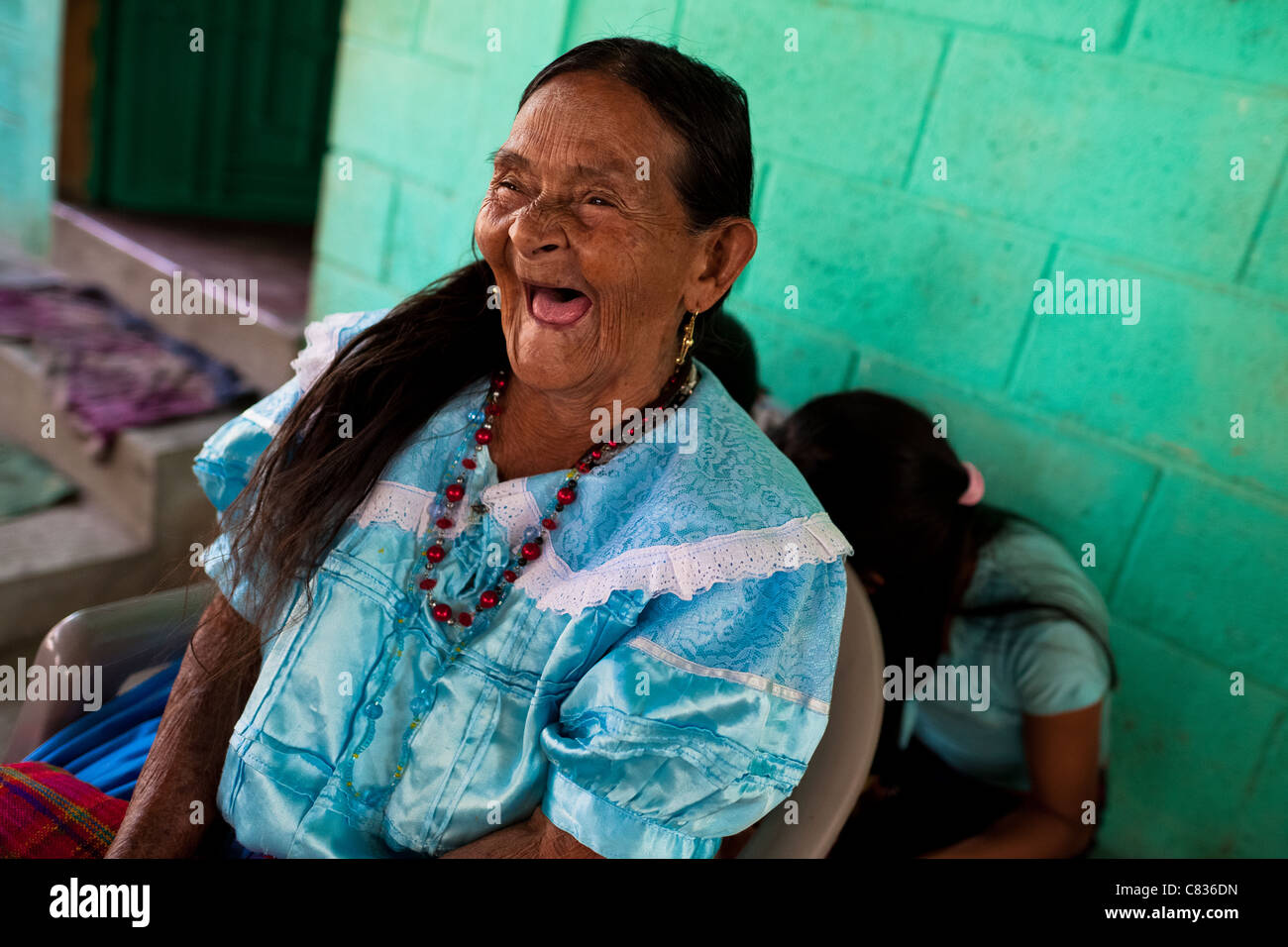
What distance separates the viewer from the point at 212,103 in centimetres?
437

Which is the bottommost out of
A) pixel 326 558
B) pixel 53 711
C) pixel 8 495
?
pixel 8 495

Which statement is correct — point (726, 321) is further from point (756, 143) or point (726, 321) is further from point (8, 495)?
point (8, 495)

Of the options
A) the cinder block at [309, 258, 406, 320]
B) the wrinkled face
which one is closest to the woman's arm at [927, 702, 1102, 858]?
the wrinkled face

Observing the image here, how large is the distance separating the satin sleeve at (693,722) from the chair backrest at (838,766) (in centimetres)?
19

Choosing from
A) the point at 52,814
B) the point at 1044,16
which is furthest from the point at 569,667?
the point at 1044,16

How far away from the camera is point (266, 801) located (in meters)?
1.31

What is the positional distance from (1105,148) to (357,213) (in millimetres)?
2269

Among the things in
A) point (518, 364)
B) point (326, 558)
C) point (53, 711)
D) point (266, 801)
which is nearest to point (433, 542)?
point (326, 558)

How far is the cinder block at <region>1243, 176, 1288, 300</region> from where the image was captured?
5.93ft

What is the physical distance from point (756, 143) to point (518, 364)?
139 centimetres

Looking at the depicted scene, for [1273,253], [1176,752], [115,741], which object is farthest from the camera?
[1176,752]

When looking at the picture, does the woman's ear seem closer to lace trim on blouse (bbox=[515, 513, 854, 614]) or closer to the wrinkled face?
the wrinkled face

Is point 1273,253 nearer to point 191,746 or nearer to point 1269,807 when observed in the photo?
point 1269,807

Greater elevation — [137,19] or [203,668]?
[137,19]
